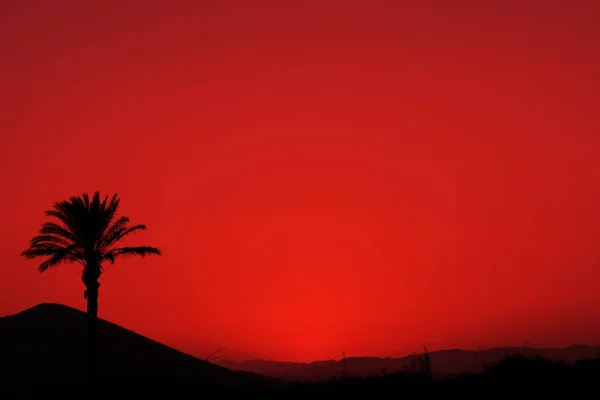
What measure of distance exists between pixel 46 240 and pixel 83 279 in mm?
3207

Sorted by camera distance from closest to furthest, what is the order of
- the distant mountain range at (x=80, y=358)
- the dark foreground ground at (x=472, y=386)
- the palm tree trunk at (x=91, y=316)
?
the dark foreground ground at (x=472, y=386)
the palm tree trunk at (x=91, y=316)
the distant mountain range at (x=80, y=358)

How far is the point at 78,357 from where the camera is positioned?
199ft

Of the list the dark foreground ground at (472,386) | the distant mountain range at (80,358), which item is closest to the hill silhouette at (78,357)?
the distant mountain range at (80,358)

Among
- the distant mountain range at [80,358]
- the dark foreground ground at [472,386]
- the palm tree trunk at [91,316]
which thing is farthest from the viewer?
the distant mountain range at [80,358]

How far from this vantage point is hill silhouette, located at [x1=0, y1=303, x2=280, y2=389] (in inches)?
2194

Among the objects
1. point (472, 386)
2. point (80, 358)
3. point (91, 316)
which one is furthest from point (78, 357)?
point (472, 386)

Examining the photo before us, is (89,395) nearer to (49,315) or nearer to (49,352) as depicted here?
(49,352)

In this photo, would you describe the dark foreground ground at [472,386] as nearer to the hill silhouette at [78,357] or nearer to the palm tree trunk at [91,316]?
Answer: the palm tree trunk at [91,316]

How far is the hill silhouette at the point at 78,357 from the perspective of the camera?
183 feet

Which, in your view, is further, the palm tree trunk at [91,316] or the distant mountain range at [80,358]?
the distant mountain range at [80,358]

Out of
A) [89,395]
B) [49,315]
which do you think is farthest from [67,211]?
[49,315]

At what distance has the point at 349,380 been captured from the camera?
40.8 m

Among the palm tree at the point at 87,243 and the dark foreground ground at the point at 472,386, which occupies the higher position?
the palm tree at the point at 87,243

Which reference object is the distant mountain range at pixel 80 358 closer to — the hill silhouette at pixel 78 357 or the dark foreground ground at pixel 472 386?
the hill silhouette at pixel 78 357
